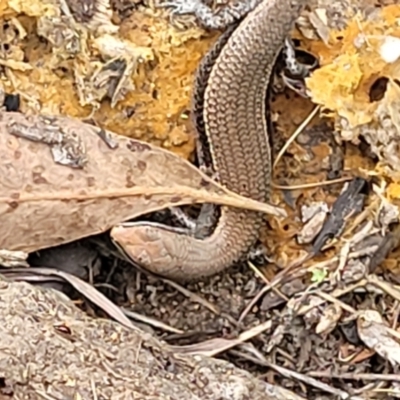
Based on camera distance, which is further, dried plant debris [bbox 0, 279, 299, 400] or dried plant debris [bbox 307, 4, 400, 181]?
dried plant debris [bbox 307, 4, 400, 181]

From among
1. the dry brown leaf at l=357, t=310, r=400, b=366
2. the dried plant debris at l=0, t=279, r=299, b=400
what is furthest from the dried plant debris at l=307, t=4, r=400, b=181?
the dried plant debris at l=0, t=279, r=299, b=400

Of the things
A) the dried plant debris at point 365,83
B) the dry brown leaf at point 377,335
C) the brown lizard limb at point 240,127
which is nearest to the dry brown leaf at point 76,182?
the brown lizard limb at point 240,127

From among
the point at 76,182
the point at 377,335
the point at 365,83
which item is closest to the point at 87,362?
the point at 76,182

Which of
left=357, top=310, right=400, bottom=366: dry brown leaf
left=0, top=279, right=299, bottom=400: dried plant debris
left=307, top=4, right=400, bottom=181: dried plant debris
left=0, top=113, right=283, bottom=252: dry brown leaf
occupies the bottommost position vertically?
left=357, top=310, right=400, bottom=366: dry brown leaf

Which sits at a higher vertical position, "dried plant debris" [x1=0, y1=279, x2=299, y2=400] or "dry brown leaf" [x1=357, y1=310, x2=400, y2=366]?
"dried plant debris" [x1=0, y1=279, x2=299, y2=400]

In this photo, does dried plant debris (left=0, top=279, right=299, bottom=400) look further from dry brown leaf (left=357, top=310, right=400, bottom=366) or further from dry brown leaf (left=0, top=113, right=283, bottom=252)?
dry brown leaf (left=357, top=310, right=400, bottom=366)

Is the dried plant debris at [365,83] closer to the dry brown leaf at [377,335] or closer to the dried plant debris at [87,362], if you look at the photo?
the dry brown leaf at [377,335]

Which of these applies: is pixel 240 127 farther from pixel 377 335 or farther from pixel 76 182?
pixel 377 335

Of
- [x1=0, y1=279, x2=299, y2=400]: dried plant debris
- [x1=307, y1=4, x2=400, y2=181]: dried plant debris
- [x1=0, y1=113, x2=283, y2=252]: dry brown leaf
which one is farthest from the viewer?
[x1=307, y1=4, x2=400, y2=181]: dried plant debris
